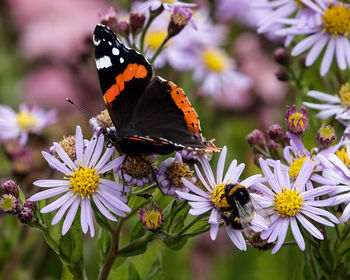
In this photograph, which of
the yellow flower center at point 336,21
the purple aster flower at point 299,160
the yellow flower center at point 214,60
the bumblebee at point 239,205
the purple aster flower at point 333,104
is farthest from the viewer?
the yellow flower center at point 214,60

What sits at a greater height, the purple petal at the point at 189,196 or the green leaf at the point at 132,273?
the purple petal at the point at 189,196

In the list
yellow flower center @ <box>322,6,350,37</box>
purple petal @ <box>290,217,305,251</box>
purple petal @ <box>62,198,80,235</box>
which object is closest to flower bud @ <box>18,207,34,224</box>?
purple petal @ <box>62,198,80,235</box>

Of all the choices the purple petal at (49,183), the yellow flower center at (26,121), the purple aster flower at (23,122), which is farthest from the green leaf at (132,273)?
the yellow flower center at (26,121)

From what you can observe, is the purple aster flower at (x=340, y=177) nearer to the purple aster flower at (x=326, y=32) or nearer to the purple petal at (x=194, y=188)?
Result: the purple petal at (x=194, y=188)

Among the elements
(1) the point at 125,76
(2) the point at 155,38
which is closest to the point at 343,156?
(1) the point at 125,76

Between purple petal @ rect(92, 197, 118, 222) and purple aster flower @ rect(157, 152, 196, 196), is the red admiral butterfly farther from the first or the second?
purple petal @ rect(92, 197, 118, 222)

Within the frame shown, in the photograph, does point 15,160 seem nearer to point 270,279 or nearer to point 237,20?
point 270,279

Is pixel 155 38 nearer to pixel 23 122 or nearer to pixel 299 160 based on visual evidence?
pixel 23 122
